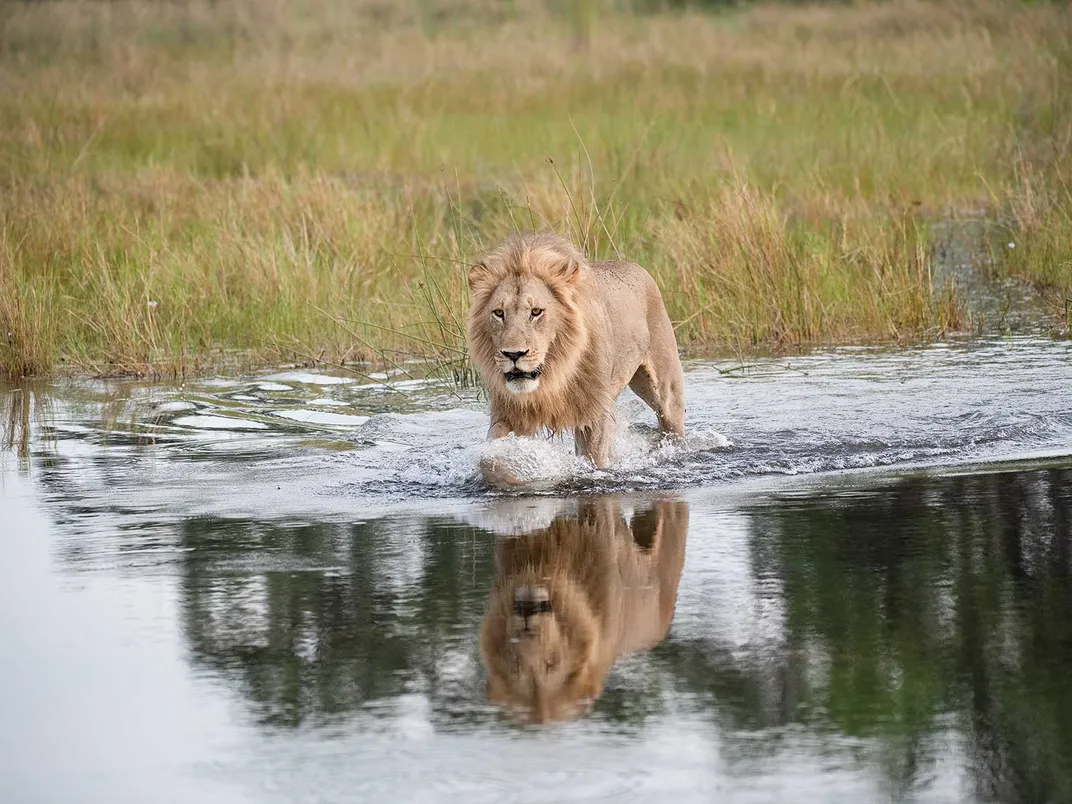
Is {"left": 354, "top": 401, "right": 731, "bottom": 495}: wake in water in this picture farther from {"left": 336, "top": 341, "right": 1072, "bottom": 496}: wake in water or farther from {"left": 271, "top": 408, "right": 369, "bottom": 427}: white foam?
{"left": 271, "top": 408, "right": 369, "bottom": 427}: white foam

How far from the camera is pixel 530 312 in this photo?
334 inches

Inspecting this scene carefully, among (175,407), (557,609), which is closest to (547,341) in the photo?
(557,609)

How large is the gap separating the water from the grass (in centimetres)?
297

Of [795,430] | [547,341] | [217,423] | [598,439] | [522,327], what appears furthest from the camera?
[217,423]

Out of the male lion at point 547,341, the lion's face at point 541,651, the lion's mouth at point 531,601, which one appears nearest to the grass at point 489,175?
the male lion at point 547,341

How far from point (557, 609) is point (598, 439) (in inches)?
123

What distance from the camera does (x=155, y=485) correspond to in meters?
8.79

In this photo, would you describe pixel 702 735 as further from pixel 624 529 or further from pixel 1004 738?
pixel 624 529

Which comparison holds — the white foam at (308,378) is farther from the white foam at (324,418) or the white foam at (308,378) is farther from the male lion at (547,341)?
the male lion at (547,341)

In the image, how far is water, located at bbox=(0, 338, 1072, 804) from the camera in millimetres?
4449

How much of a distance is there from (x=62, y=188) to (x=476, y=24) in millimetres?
25167

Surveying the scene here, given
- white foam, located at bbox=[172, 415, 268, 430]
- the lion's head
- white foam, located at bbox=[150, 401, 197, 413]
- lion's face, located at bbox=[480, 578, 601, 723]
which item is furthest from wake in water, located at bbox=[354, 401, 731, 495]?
lion's face, located at bbox=[480, 578, 601, 723]

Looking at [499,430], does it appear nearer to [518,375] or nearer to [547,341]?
[518,375]

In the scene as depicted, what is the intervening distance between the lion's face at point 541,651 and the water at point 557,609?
22 millimetres
